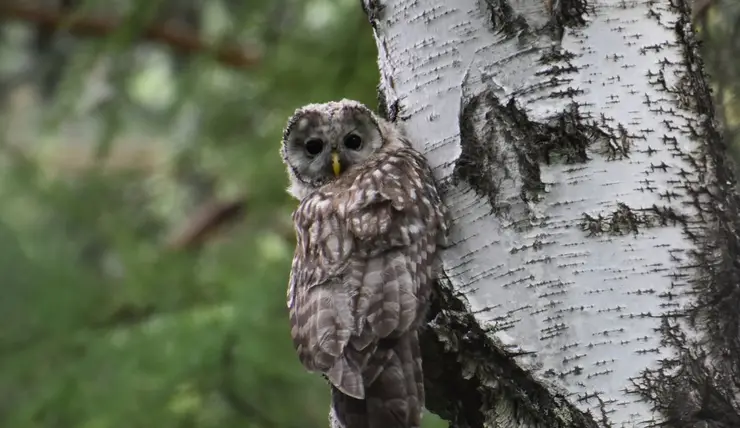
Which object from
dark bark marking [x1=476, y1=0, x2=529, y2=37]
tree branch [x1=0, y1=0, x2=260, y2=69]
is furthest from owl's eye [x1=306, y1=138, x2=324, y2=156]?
tree branch [x1=0, y1=0, x2=260, y2=69]

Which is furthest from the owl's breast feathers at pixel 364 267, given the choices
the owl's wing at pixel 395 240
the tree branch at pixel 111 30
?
the tree branch at pixel 111 30

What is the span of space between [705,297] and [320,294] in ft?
2.46

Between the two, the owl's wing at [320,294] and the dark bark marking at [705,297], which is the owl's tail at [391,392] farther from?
the dark bark marking at [705,297]

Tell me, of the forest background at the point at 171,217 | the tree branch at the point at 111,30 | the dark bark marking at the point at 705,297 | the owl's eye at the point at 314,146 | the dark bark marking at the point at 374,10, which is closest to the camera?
the dark bark marking at the point at 705,297

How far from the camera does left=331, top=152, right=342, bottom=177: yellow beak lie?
2.38 meters

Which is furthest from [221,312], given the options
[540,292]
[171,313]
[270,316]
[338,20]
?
[540,292]

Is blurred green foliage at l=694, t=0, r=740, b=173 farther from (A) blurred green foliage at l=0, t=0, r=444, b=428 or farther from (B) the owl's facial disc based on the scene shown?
(A) blurred green foliage at l=0, t=0, r=444, b=428

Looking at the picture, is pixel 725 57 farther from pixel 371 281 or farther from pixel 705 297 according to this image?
pixel 371 281

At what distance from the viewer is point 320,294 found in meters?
1.86

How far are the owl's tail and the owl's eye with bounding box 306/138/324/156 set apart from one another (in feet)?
2.81

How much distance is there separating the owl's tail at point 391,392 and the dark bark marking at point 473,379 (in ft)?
0.27

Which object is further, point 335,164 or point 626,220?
point 335,164

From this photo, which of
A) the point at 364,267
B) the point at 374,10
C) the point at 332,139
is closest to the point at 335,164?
the point at 332,139

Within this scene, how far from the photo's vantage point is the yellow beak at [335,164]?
2.38 meters
